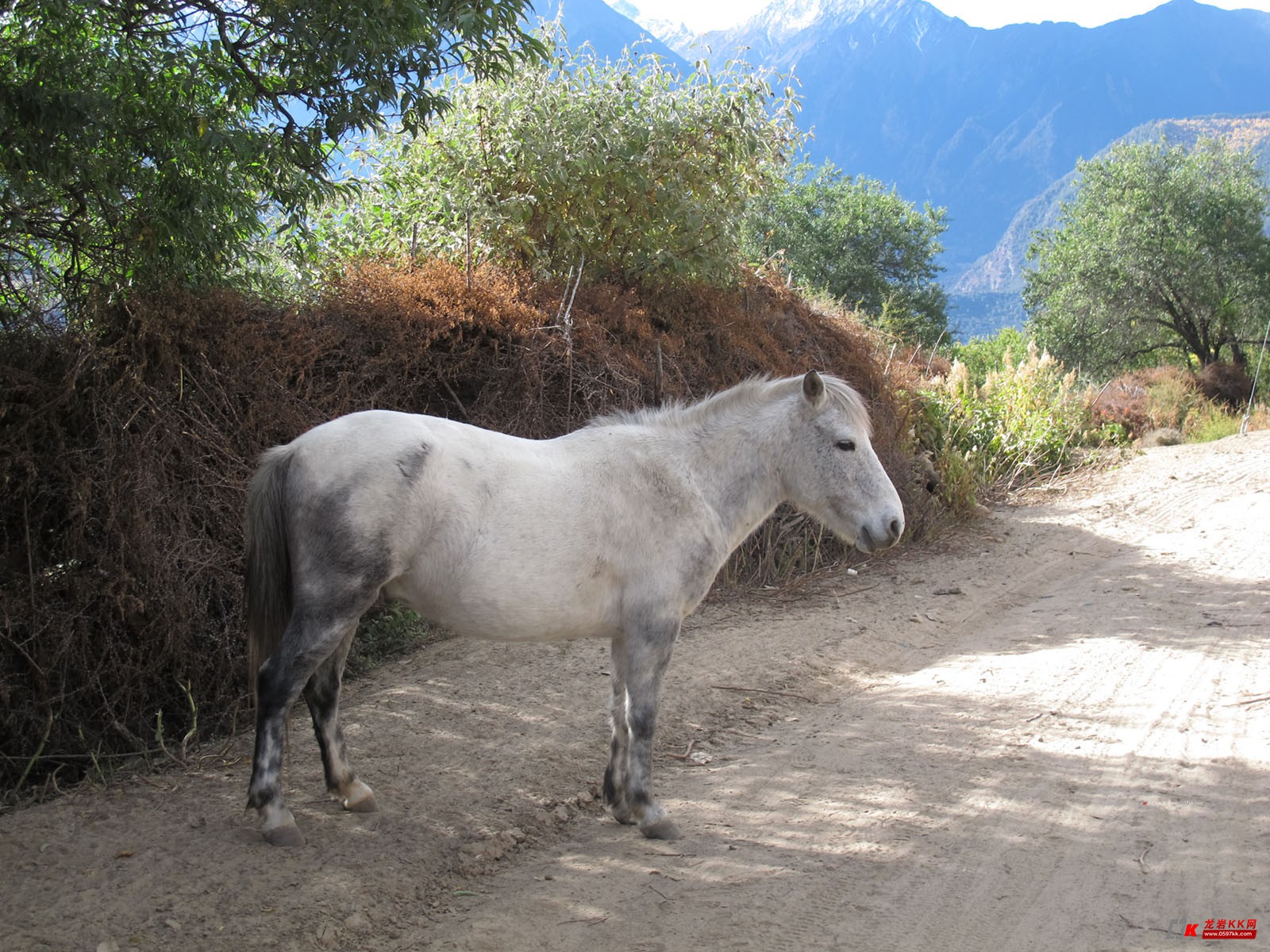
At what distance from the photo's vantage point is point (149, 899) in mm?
3152

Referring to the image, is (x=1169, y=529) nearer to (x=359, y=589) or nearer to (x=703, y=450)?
(x=703, y=450)

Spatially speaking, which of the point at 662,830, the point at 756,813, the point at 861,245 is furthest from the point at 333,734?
the point at 861,245

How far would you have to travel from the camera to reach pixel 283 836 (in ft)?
11.6

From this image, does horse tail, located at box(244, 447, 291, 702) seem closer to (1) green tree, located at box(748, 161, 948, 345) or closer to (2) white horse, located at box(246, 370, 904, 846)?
(2) white horse, located at box(246, 370, 904, 846)

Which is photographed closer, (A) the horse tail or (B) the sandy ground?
(B) the sandy ground

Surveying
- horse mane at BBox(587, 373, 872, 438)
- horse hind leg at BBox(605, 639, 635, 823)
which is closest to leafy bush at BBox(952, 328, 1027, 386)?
horse mane at BBox(587, 373, 872, 438)

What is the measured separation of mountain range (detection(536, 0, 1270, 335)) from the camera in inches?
5492

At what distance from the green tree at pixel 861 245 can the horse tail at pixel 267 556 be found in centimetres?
2343

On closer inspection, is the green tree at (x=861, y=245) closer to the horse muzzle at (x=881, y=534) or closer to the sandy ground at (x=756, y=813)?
the sandy ground at (x=756, y=813)

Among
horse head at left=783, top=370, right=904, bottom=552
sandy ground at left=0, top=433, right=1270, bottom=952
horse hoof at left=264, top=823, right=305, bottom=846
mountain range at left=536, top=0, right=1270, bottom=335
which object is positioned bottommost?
sandy ground at left=0, top=433, right=1270, bottom=952

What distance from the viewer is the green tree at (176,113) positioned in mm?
4590

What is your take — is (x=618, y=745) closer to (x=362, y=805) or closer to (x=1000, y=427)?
(x=362, y=805)

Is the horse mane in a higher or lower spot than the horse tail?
higher

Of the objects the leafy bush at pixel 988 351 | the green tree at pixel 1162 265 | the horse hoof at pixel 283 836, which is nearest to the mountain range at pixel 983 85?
the leafy bush at pixel 988 351
